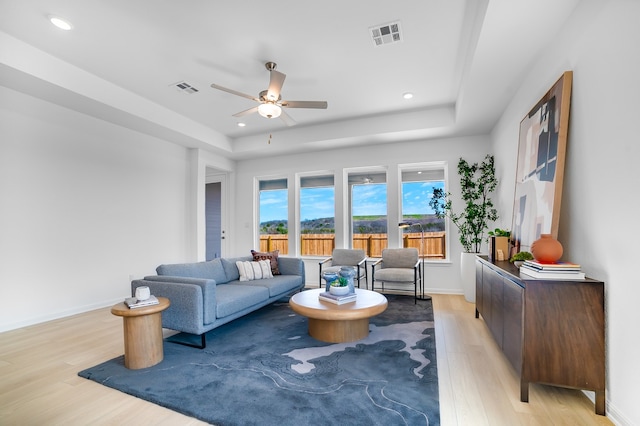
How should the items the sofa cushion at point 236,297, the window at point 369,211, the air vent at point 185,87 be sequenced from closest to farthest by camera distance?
the sofa cushion at point 236,297 < the air vent at point 185,87 < the window at point 369,211

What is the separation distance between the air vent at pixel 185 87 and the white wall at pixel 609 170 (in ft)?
13.2

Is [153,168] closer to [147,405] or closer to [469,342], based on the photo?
[147,405]

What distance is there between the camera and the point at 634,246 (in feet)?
5.51

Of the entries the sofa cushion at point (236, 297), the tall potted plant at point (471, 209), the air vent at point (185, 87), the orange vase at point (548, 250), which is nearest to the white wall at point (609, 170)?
the orange vase at point (548, 250)

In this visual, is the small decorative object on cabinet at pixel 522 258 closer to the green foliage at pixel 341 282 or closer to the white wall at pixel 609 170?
the white wall at pixel 609 170

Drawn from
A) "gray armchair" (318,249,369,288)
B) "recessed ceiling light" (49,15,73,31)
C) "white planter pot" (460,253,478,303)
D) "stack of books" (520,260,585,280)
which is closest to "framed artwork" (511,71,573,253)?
"stack of books" (520,260,585,280)

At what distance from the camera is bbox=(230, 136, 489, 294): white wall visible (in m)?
5.33

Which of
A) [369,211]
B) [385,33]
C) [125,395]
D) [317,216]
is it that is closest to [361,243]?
[369,211]

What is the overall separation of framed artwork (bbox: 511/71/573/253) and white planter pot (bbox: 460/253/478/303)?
4.31 ft

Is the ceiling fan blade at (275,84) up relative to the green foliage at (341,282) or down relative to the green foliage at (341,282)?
up

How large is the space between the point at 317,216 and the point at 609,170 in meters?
4.89

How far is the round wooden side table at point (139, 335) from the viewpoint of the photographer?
2.54m

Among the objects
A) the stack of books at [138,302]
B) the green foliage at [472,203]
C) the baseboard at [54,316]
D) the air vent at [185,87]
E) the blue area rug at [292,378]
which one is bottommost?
the baseboard at [54,316]

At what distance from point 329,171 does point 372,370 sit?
4350mm
